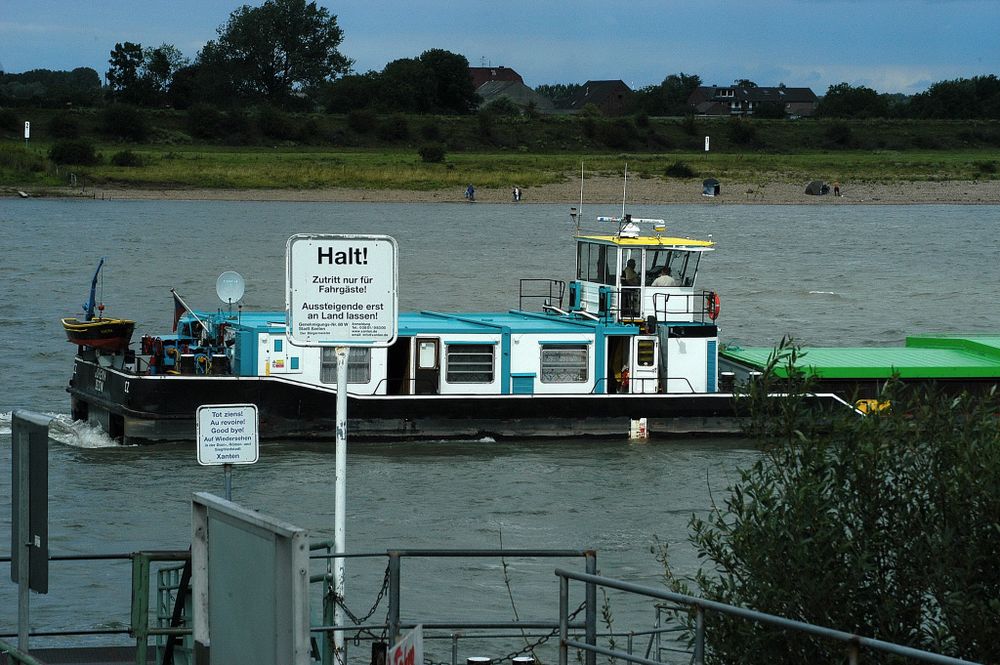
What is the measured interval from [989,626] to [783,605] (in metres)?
1.27

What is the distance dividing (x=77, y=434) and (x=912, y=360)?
620 inches

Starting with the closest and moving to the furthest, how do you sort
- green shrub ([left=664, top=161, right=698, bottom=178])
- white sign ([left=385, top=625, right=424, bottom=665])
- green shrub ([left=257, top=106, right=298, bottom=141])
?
white sign ([left=385, top=625, right=424, bottom=665])
green shrub ([left=664, top=161, right=698, bottom=178])
green shrub ([left=257, top=106, right=298, bottom=141])

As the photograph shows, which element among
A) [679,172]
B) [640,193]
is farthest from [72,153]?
[679,172]

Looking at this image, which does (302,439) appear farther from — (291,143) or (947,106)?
(947,106)

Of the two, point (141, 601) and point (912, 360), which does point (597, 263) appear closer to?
point (912, 360)

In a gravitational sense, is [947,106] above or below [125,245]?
above

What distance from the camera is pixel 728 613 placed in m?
7.81

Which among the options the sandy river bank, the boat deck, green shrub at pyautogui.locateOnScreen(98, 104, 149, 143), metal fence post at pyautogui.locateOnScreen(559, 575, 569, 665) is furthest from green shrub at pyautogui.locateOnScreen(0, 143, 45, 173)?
metal fence post at pyautogui.locateOnScreen(559, 575, 569, 665)

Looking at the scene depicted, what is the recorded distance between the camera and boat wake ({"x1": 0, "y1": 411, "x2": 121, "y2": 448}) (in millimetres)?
26406

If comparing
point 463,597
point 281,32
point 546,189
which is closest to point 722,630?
point 463,597

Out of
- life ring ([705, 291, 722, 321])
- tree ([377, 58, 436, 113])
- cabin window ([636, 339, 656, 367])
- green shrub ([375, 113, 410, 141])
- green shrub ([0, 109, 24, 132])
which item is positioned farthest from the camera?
tree ([377, 58, 436, 113])

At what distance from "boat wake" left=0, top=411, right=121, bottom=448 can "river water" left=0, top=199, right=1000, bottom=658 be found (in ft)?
0.17

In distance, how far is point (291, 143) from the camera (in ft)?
410

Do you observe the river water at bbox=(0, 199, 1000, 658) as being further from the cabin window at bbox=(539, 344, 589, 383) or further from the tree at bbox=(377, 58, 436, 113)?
the tree at bbox=(377, 58, 436, 113)
